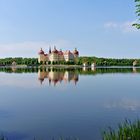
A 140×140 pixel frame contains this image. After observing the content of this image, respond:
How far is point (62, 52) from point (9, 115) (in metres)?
153

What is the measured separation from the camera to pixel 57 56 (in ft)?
547

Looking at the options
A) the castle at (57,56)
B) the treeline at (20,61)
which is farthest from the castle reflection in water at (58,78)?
the treeline at (20,61)

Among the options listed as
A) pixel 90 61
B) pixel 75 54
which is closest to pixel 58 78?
pixel 75 54

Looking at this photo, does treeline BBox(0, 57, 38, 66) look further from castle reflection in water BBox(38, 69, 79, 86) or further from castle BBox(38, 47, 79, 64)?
castle reflection in water BBox(38, 69, 79, 86)

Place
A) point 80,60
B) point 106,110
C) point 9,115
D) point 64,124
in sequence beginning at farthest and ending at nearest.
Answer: point 80,60, point 106,110, point 9,115, point 64,124

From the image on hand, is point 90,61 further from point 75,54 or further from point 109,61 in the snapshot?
point 109,61

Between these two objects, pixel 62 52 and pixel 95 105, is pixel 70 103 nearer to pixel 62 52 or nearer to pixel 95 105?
pixel 95 105

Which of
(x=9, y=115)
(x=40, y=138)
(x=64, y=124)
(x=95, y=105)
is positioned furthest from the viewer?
(x=95, y=105)

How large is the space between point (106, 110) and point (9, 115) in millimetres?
5268

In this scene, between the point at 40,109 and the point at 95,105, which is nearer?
the point at 40,109

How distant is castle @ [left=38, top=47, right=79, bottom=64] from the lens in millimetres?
164613

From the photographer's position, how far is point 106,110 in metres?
19.5

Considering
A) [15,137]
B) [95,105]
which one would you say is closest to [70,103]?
[95,105]

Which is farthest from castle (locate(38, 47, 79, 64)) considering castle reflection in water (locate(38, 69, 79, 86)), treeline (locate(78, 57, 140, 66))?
castle reflection in water (locate(38, 69, 79, 86))
